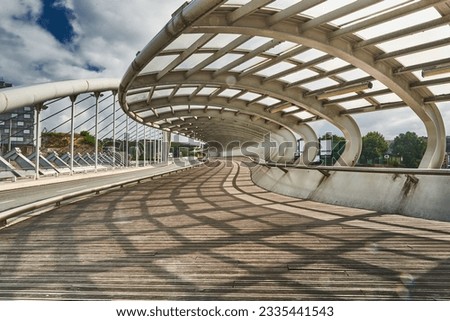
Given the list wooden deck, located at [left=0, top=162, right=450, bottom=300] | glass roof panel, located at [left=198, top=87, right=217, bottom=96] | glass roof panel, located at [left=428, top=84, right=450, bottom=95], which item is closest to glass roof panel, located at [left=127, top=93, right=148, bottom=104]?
glass roof panel, located at [left=198, top=87, right=217, bottom=96]

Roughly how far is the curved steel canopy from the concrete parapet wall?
3880mm

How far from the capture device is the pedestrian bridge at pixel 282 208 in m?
3.13

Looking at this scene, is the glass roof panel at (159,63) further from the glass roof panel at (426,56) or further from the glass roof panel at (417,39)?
the glass roof panel at (426,56)

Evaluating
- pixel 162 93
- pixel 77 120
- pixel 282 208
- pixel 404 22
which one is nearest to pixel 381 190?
pixel 282 208

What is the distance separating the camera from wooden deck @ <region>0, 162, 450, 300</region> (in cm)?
291

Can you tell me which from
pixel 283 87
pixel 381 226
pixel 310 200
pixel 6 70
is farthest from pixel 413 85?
pixel 6 70

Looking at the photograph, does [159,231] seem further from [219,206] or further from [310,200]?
[310,200]

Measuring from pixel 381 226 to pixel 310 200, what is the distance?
3.36m

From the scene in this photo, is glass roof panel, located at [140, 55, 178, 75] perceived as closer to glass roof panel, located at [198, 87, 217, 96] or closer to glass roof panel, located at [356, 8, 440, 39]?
glass roof panel, located at [198, 87, 217, 96]

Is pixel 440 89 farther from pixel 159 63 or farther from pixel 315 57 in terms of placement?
pixel 159 63

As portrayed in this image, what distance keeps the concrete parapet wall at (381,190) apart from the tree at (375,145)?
246ft

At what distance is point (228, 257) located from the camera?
3.84 meters

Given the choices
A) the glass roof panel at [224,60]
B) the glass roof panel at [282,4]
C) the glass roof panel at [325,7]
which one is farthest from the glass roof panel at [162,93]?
the glass roof panel at [325,7]
